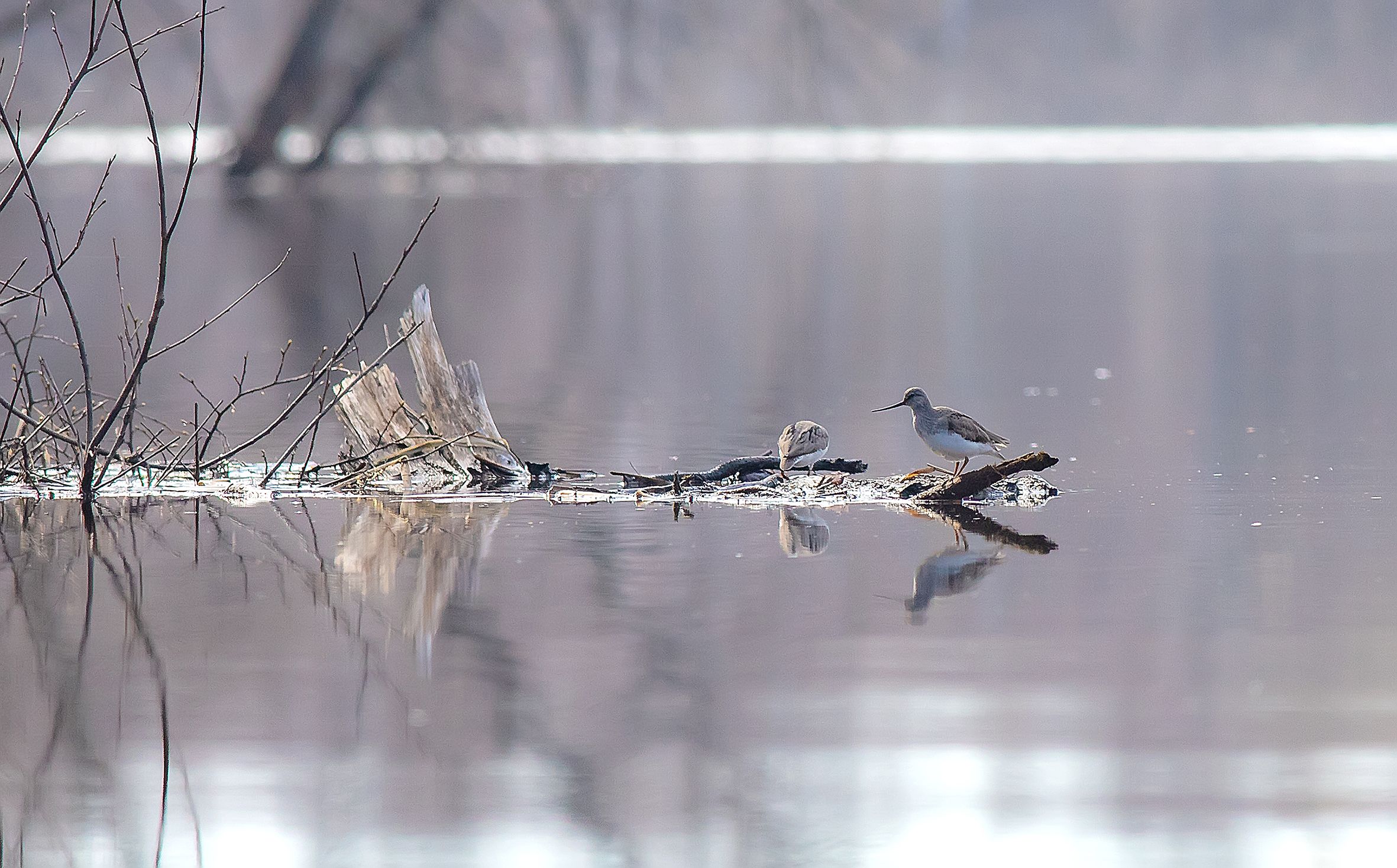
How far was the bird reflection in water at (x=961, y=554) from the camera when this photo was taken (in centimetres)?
459

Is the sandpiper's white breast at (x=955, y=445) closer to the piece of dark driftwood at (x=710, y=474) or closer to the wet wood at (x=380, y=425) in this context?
the piece of dark driftwood at (x=710, y=474)

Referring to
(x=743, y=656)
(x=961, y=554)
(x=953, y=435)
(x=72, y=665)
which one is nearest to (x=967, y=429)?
Result: (x=953, y=435)

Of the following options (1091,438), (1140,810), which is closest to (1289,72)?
(1091,438)

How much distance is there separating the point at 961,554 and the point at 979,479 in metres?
0.81

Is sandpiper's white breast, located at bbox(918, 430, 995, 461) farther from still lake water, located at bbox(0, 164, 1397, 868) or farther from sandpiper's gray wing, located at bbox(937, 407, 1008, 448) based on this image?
still lake water, located at bbox(0, 164, 1397, 868)

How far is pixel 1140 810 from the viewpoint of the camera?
317cm

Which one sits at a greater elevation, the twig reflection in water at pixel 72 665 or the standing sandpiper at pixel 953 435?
the standing sandpiper at pixel 953 435

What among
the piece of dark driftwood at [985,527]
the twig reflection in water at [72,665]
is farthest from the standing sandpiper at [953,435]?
the twig reflection in water at [72,665]

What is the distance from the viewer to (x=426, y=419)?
642 centimetres

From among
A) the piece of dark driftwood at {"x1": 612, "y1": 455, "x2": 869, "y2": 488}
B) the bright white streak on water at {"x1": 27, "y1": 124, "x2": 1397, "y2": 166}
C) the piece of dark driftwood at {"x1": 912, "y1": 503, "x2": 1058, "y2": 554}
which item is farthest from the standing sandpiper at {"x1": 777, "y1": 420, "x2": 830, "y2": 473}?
the bright white streak on water at {"x1": 27, "y1": 124, "x2": 1397, "y2": 166}

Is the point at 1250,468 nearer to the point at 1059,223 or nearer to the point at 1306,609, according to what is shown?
the point at 1306,609

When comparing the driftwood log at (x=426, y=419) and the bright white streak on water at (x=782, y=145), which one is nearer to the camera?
the driftwood log at (x=426, y=419)

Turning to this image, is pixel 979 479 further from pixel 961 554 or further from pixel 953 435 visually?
pixel 961 554

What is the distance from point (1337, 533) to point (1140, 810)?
2.39 m
